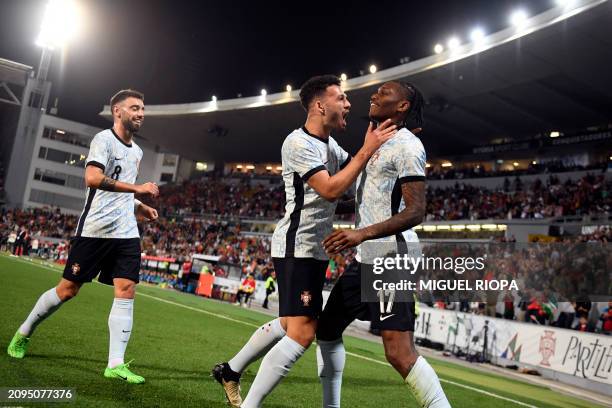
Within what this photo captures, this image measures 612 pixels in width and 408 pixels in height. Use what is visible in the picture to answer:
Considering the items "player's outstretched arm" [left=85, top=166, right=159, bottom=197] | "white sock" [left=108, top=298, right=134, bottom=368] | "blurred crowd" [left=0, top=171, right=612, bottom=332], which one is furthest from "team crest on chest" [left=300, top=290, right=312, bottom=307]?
"blurred crowd" [left=0, top=171, right=612, bottom=332]

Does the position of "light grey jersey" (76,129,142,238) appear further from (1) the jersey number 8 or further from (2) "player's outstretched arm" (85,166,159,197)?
(2) "player's outstretched arm" (85,166,159,197)

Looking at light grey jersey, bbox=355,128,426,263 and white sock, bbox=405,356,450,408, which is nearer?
white sock, bbox=405,356,450,408

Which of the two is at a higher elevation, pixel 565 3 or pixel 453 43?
pixel 453 43

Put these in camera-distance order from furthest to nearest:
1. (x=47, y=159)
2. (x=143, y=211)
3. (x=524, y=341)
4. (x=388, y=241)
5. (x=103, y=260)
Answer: (x=47, y=159) → (x=524, y=341) → (x=143, y=211) → (x=103, y=260) → (x=388, y=241)

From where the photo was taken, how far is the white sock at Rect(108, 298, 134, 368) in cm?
456

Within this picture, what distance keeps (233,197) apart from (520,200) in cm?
2619

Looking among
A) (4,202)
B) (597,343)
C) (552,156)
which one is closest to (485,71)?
(552,156)

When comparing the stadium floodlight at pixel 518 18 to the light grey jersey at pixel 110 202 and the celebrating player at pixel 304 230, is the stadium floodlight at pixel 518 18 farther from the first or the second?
the celebrating player at pixel 304 230

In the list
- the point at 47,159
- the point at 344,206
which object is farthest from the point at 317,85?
the point at 47,159

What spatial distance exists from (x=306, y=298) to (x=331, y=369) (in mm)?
494

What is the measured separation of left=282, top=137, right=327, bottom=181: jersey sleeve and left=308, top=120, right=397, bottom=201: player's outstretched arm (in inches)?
3.1

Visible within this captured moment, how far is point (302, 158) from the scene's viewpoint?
135 inches

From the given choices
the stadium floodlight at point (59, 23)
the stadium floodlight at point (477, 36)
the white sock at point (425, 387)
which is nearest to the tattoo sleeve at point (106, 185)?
the white sock at point (425, 387)

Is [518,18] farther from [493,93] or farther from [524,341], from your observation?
[524,341]
